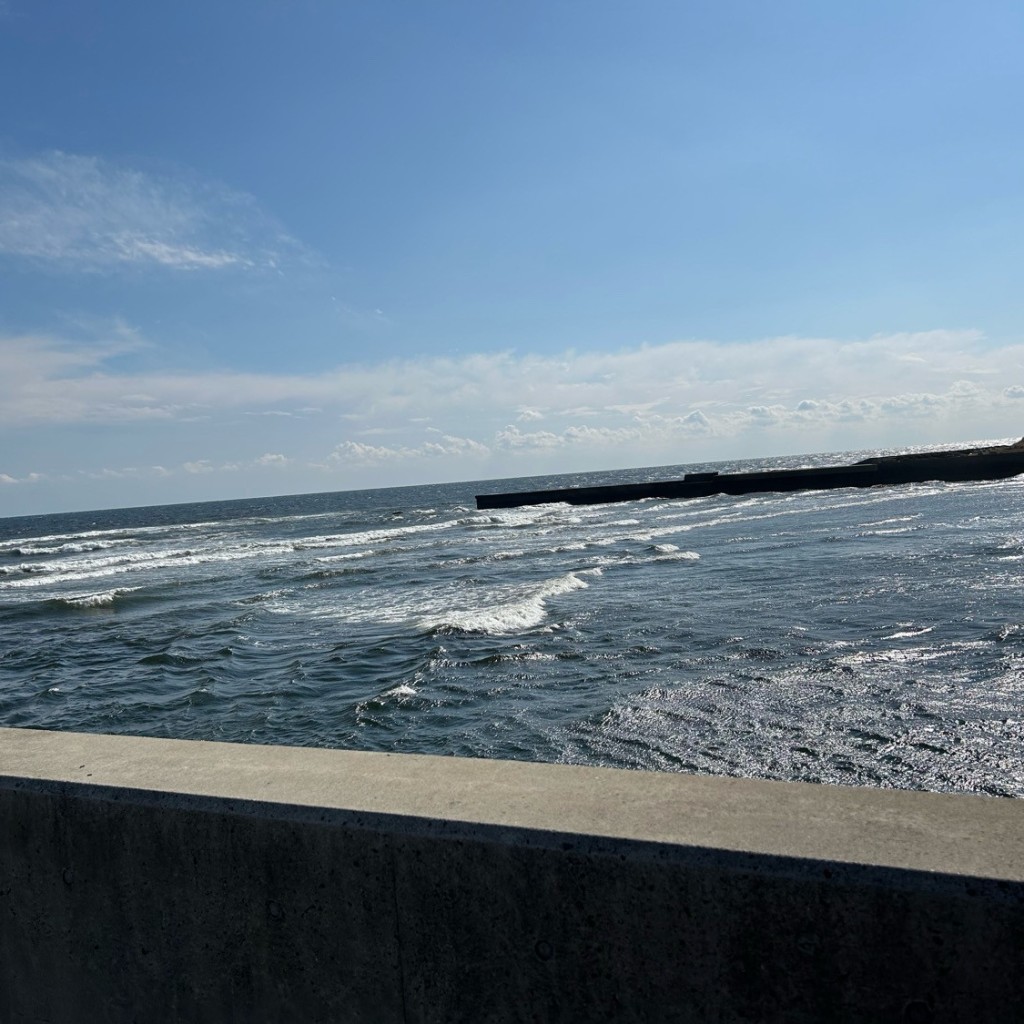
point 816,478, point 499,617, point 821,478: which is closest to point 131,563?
point 499,617

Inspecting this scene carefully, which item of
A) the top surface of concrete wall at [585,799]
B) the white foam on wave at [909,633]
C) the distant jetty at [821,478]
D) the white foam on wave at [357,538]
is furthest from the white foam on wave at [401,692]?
the distant jetty at [821,478]

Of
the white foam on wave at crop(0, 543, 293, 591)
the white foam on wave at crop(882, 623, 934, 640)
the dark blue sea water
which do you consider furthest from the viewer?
the white foam on wave at crop(0, 543, 293, 591)

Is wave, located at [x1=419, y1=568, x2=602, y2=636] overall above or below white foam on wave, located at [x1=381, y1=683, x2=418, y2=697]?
above

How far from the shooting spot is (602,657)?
973cm

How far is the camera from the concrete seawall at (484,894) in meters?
1.51

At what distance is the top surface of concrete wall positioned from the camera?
158 centimetres

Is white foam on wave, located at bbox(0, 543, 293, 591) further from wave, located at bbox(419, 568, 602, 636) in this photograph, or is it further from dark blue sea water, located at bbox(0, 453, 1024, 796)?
wave, located at bbox(419, 568, 602, 636)

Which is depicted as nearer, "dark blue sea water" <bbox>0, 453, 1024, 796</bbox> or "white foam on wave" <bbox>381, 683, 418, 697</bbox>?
"dark blue sea water" <bbox>0, 453, 1024, 796</bbox>

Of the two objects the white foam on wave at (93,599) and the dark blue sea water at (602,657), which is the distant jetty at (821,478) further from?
the white foam on wave at (93,599)

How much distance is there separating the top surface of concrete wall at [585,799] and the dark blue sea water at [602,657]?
4055mm

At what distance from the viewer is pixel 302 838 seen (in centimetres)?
188

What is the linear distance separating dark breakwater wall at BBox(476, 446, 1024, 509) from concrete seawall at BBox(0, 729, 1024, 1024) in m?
50.2

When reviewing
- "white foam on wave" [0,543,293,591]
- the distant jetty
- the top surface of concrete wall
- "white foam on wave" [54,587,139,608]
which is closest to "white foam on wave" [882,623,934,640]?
the top surface of concrete wall

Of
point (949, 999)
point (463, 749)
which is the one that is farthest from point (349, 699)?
point (949, 999)
